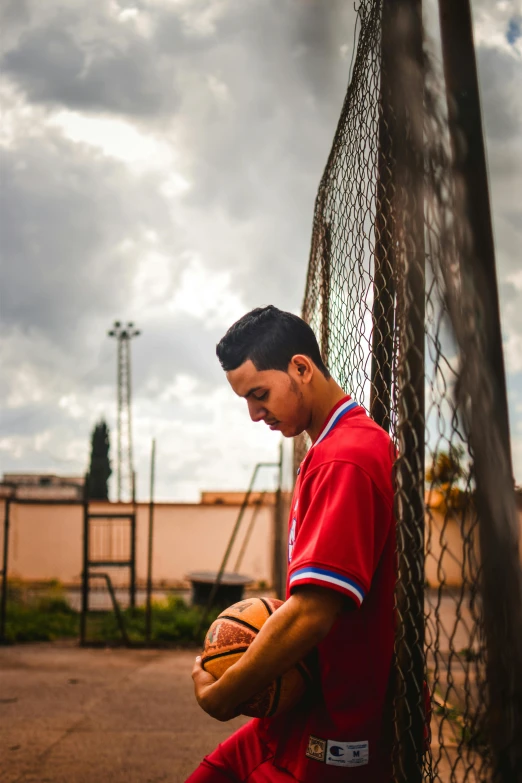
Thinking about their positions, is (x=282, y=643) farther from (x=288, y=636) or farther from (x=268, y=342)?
(x=268, y=342)

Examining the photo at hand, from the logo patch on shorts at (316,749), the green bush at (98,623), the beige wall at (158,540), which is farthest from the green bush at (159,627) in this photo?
the beige wall at (158,540)

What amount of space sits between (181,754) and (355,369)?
2958mm

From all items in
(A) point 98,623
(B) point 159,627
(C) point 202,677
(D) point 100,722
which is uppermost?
(C) point 202,677

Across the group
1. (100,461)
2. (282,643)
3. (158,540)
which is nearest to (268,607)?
(282,643)

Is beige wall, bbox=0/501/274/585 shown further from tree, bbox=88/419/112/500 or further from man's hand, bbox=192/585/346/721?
tree, bbox=88/419/112/500

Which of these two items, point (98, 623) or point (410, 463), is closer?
point (410, 463)

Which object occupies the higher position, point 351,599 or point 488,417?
point 488,417

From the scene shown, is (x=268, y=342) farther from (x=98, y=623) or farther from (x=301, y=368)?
(x=98, y=623)

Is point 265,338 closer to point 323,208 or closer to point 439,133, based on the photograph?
point 439,133

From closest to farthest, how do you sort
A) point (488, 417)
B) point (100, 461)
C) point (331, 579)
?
point (488, 417), point (331, 579), point (100, 461)

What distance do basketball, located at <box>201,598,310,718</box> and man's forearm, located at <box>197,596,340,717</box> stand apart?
0.17 metres

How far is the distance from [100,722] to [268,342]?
4140 millimetres

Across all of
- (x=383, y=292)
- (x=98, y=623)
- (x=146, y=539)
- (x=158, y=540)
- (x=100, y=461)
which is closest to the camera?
(x=383, y=292)

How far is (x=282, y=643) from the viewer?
4.68 feet
